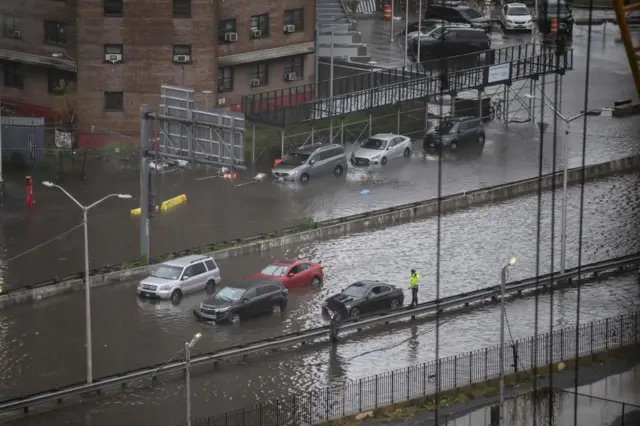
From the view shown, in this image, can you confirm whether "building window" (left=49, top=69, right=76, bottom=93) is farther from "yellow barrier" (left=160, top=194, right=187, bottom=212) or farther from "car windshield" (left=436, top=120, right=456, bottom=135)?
"car windshield" (left=436, top=120, right=456, bottom=135)

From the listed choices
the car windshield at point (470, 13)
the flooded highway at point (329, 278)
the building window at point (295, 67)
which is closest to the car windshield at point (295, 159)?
the flooded highway at point (329, 278)

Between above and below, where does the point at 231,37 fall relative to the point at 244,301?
above

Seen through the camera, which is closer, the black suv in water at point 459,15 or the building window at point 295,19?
the building window at point 295,19

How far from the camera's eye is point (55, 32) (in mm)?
49906

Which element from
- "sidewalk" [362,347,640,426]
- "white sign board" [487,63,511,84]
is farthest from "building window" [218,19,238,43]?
"sidewalk" [362,347,640,426]

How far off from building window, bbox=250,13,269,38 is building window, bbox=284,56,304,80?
1.65 meters

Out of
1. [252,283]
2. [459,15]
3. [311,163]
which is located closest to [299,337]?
[252,283]

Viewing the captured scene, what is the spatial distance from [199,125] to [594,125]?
19668mm

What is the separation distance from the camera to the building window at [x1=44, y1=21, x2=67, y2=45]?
4981cm

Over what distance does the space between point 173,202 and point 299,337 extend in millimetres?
11774

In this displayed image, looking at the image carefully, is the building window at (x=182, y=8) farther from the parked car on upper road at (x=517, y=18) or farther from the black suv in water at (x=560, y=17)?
the parked car on upper road at (x=517, y=18)

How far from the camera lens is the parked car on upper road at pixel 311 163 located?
152ft

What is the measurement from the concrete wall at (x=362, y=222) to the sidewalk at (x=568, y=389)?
982cm

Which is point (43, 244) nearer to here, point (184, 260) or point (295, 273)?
point (184, 260)
